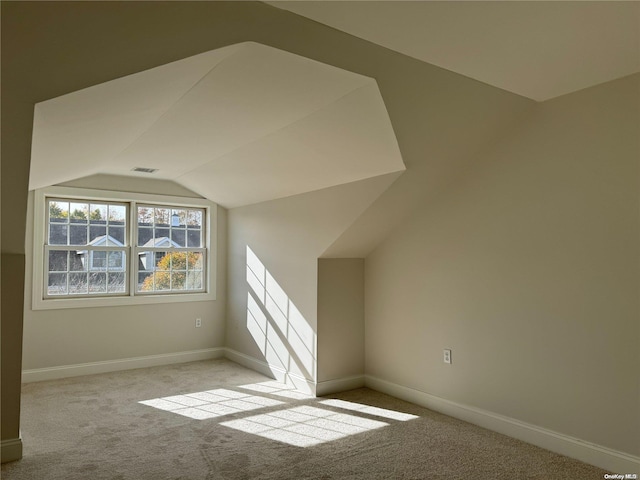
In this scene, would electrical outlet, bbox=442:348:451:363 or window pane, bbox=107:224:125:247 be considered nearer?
electrical outlet, bbox=442:348:451:363

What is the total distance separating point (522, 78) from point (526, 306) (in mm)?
1592

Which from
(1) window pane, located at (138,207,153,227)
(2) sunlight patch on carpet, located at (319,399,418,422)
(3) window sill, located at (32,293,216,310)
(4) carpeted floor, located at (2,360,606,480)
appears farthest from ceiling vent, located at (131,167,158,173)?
(2) sunlight patch on carpet, located at (319,399,418,422)

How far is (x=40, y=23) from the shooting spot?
5.31 feet

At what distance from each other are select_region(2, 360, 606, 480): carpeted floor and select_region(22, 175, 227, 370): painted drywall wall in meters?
0.50

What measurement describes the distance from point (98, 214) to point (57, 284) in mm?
941

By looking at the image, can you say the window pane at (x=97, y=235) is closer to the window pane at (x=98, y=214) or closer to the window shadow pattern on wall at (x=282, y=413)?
the window pane at (x=98, y=214)

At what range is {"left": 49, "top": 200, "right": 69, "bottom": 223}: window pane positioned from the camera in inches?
205

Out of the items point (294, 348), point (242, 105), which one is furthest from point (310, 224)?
point (242, 105)

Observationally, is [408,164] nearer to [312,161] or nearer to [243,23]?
[312,161]

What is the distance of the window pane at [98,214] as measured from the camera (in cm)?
547

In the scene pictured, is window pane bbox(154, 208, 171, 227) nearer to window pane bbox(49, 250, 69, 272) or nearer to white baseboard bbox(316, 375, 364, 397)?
window pane bbox(49, 250, 69, 272)

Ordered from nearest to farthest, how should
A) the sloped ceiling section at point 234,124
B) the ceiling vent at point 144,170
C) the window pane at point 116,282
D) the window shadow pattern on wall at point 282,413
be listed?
the sloped ceiling section at point 234,124, the window shadow pattern on wall at point 282,413, the ceiling vent at point 144,170, the window pane at point 116,282

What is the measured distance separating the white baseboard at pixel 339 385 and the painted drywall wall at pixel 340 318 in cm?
3

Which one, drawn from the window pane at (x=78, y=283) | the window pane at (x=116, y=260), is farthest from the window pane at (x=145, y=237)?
the window pane at (x=78, y=283)
